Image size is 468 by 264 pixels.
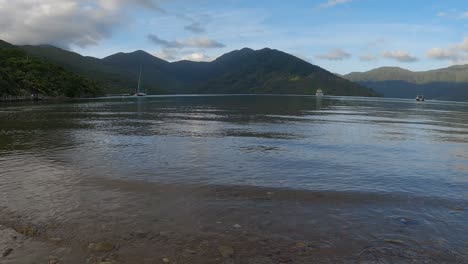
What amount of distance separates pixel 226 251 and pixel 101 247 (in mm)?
3982

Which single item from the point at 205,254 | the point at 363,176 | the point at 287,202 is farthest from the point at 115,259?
the point at 363,176

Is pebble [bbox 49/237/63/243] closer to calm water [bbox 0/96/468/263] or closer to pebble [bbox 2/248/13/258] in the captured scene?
pebble [bbox 2/248/13/258]

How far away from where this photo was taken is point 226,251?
1157 centimetres

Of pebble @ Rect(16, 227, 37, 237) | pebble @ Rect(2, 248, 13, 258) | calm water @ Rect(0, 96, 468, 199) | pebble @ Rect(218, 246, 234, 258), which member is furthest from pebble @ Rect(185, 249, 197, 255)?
calm water @ Rect(0, 96, 468, 199)

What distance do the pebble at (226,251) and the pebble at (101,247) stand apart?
11.3 ft

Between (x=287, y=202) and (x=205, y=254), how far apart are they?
21.8 ft

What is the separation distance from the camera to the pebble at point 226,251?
11.3 metres

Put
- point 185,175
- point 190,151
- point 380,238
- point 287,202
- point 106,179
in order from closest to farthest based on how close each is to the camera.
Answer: point 380,238 → point 287,202 → point 106,179 → point 185,175 → point 190,151

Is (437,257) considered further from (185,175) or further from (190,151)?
(190,151)

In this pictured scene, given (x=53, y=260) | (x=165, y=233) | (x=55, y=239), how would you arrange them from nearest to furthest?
(x=53, y=260) < (x=55, y=239) < (x=165, y=233)

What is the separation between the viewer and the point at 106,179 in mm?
20766

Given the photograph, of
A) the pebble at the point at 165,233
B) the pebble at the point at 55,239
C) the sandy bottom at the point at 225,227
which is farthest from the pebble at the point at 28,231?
the pebble at the point at 165,233

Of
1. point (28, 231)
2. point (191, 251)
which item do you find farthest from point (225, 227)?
point (28, 231)

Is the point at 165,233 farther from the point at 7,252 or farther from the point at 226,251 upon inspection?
the point at 7,252
